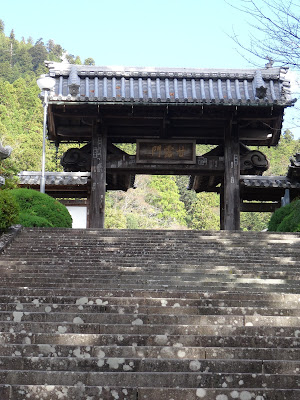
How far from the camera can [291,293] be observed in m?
7.66

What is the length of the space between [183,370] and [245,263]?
4.31m

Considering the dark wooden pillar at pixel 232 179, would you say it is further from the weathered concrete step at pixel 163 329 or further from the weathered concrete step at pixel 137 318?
the weathered concrete step at pixel 163 329

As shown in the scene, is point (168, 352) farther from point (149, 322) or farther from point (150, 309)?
point (150, 309)

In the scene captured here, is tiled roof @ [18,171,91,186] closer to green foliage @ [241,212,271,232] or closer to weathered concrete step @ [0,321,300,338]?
weathered concrete step @ [0,321,300,338]

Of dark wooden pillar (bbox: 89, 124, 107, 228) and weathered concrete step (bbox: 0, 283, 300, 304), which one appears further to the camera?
dark wooden pillar (bbox: 89, 124, 107, 228)

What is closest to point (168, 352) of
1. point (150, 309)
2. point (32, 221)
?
point (150, 309)

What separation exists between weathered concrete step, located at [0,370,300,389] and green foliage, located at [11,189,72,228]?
8.09 meters

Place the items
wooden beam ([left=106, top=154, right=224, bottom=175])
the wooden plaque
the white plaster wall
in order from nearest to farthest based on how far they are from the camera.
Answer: wooden beam ([left=106, top=154, right=224, bottom=175])
the wooden plaque
the white plaster wall

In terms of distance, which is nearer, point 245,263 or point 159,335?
point 159,335

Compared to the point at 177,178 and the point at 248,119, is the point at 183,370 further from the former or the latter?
the point at 177,178

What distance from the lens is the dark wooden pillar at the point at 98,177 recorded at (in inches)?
611

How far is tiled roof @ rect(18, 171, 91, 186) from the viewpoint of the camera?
1669 centimetres

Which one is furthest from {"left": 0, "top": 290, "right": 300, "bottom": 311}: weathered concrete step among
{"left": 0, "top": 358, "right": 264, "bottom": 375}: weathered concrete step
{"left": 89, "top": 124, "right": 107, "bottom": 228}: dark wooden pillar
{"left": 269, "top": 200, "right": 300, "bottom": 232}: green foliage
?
{"left": 89, "top": 124, "right": 107, "bottom": 228}: dark wooden pillar

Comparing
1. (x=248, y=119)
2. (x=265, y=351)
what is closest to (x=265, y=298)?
(x=265, y=351)
